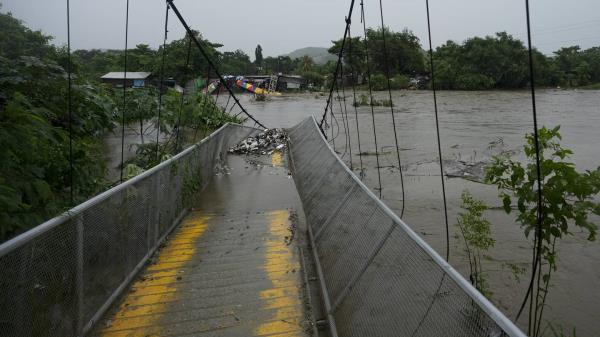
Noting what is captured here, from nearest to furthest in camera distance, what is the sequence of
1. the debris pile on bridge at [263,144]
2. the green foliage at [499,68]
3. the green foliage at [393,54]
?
1. the debris pile on bridge at [263,144]
2. the green foliage at [499,68]
3. the green foliage at [393,54]

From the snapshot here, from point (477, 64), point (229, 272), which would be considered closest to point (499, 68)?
point (477, 64)

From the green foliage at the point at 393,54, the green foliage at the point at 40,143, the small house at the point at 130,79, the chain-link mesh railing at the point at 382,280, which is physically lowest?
the chain-link mesh railing at the point at 382,280

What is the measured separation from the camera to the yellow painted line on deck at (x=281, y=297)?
11.3 ft

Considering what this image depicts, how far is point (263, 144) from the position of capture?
1355cm

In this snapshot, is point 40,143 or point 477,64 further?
point 477,64

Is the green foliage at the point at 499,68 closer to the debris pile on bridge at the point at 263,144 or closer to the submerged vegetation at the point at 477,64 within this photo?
the submerged vegetation at the point at 477,64

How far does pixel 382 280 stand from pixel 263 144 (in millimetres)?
10821

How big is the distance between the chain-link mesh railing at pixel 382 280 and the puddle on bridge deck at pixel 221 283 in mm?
364

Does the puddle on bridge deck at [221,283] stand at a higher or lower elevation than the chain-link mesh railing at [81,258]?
lower

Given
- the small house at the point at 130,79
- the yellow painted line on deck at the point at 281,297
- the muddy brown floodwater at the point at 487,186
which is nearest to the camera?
the yellow painted line on deck at the point at 281,297

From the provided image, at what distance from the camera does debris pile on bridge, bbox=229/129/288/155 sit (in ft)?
42.2

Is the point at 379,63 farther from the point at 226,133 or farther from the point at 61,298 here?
the point at 61,298

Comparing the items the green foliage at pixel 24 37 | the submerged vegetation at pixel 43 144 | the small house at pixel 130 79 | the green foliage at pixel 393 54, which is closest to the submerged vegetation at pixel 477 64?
the green foliage at pixel 393 54

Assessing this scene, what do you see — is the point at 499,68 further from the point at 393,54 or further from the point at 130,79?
the point at 130,79
